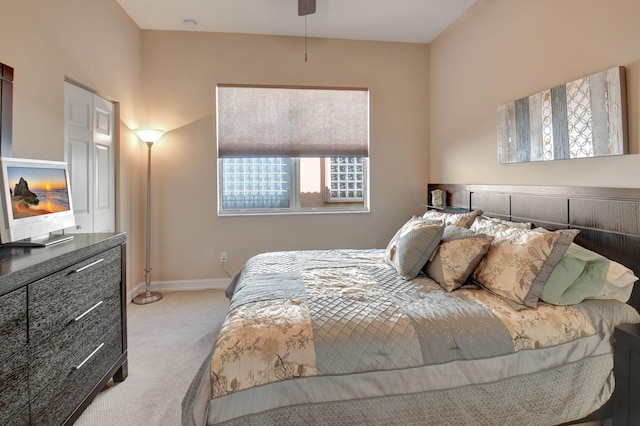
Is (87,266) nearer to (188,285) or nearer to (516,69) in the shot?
(188,285)

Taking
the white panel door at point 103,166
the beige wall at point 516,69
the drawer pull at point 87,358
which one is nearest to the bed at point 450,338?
the beige wall at point 516,69

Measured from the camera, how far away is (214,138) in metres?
3.84

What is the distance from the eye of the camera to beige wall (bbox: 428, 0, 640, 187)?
1.88 meters

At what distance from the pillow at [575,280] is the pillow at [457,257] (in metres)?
0.37

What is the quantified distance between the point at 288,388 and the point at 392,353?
44 centimetres

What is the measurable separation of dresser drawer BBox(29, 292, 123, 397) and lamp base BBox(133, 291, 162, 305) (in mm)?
1476

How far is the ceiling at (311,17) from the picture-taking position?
3.21 metres

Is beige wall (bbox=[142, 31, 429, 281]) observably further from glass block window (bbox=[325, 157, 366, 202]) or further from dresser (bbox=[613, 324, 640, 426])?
dresser (bbox=[613, 324, 640, 426])

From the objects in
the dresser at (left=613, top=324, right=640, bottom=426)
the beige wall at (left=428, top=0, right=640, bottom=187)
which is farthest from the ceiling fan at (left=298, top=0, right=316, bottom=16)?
the dresser at (left=613, top=324, right=640, bottom=426)

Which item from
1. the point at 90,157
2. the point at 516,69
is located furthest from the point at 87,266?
the point at 516,69

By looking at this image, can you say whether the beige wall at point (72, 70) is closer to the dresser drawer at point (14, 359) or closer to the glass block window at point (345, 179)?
the dresser drawer at point (14, 359)

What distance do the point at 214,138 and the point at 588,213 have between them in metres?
3.44

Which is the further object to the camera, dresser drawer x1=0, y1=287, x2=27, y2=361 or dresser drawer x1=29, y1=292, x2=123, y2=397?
dresser drawer x1=29, y1=292, x2=123, y2=397

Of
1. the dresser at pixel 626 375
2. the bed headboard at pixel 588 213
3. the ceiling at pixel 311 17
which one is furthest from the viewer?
the ceiling at pixel 311 17
